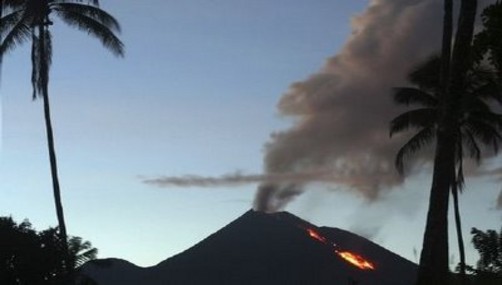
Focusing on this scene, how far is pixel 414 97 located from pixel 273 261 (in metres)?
135

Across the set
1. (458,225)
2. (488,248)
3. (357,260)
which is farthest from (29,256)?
(357,260)

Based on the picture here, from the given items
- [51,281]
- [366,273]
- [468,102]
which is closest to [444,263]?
[51,281]

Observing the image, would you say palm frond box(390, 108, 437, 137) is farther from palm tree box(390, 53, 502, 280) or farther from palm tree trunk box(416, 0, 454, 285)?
palm tree trunk box(416, 0, 454, 285)

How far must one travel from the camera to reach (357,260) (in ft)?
533

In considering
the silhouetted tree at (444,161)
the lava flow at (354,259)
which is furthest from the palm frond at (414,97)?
the lava flow at (354,259)

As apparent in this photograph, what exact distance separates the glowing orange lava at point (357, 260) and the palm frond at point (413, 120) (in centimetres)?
11956

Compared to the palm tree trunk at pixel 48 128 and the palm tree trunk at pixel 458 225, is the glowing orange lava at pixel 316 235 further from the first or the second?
the palm tree trunk at pixel 48 128

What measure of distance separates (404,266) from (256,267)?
27728 mm

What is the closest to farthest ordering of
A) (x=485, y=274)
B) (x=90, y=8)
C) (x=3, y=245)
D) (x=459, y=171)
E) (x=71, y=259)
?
(x=485, y=274), (x=3, y=245), (x=71, y=259), (x=90, y=8), (x=459, y=171)

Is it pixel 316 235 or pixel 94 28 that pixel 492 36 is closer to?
pixel 94 28

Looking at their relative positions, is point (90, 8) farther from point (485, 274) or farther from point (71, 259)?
point (485, 274)

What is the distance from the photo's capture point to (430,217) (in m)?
22.6

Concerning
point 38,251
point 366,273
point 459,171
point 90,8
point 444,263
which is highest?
point 366,273

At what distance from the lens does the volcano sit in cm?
15825
